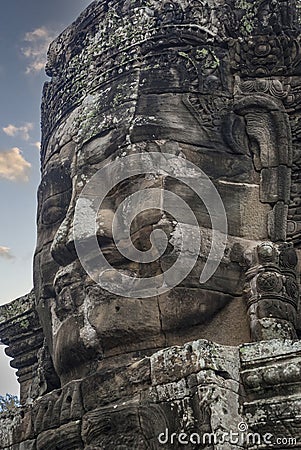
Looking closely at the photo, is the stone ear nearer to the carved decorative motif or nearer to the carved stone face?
the carved stone face

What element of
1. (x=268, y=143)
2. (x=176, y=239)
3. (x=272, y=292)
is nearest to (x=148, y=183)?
(x=176, y=239)

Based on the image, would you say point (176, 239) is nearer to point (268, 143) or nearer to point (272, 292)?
point (272, 292)

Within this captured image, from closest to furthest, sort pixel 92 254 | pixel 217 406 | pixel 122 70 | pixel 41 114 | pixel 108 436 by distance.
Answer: pixel 217 406 → pixel 108 436 → pixel 92 254 → pixel 122 70 → pixel 41 114

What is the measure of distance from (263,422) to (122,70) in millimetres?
3725

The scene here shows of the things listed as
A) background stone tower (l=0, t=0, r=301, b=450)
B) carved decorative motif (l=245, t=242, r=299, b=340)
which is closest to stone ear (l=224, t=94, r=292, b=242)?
background stone tower (l=0, t=0, r=301, b=450)

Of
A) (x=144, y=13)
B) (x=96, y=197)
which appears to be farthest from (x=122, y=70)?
(x=96, y=197)

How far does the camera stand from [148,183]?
8.04 m

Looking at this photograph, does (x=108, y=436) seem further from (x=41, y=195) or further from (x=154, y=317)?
(x=41, y=195)

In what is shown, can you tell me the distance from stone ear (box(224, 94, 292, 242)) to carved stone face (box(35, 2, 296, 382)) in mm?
14

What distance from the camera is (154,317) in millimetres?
7609

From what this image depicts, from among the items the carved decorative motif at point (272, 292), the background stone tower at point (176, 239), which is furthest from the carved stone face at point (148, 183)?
the carved decorative motif at point (272, 292)

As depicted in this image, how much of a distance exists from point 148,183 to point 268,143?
119 cm

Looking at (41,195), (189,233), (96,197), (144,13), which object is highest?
(144,13)

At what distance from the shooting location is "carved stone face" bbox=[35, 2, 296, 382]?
7.66 meters
